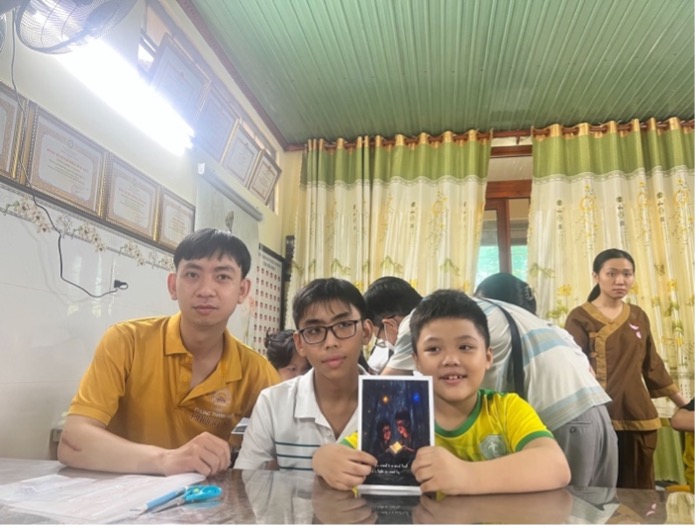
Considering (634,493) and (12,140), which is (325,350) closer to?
(634,493)

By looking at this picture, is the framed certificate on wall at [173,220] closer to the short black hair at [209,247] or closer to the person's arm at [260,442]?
the short black hair at [209,247]

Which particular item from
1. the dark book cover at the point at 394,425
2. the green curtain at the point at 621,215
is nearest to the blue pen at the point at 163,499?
the dark book cover at the point at 394,425

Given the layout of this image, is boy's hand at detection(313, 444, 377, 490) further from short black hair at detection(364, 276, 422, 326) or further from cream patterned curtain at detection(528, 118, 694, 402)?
cream patterned curtain at detection(528, 118, 694, 402)

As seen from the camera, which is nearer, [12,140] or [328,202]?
[12,140]

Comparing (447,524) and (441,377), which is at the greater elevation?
(441,377)

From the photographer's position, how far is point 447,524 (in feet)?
1.99

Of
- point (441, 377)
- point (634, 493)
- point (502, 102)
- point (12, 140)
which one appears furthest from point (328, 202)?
point (634, 493)

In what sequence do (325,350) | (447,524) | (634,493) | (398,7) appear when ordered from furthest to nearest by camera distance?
(398,7) → (325,350) → (634,493) → (447,524)

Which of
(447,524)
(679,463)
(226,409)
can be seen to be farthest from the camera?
(679,463)

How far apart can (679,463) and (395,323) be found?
7.08 feet

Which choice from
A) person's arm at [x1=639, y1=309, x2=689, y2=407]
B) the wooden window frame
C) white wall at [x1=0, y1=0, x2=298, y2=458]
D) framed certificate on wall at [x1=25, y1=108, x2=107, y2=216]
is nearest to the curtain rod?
the wooden window frame

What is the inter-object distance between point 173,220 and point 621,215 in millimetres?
2628

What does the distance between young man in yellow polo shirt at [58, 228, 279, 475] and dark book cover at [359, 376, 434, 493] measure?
22.6 inches

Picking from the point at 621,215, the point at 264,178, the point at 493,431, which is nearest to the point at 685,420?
the point at 493,431
